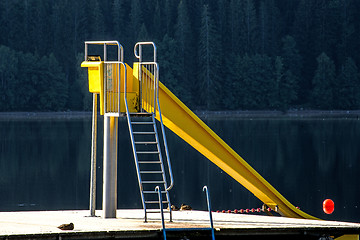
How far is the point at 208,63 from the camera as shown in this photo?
4914 inches

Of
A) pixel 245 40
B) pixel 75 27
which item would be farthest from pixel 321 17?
pixel 75 27

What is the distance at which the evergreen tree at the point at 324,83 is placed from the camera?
121625 mm

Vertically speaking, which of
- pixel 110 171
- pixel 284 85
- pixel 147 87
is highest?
pixel 147 87

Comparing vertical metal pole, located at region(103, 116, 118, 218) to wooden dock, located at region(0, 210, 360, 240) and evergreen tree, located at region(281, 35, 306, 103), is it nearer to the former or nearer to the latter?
wooden dock, located at region(0, 210, 360, 240)

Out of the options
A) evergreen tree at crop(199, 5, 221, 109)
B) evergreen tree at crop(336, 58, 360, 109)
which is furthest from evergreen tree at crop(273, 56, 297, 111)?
evergreen tree at crop(199, 5, 221, 109)

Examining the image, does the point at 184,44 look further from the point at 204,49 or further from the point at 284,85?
the point at 284,85

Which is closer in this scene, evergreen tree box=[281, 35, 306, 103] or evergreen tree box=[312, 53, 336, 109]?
evergreen tree box=[312, 53, 336, 109]

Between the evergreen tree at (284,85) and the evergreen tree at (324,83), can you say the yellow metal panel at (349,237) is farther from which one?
the evergreen tree at (324,83)

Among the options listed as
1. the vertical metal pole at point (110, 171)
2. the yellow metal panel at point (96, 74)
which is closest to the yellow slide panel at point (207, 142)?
the yellow metal panel at point (96, 74)

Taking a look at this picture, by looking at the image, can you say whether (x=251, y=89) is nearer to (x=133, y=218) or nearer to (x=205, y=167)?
(x=205, y=167)

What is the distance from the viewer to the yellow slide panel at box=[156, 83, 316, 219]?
1541 centimetres

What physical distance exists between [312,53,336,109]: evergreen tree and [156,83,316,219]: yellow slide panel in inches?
4201

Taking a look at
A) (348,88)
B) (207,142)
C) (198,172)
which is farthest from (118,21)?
(207,142)

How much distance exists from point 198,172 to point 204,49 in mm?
86338
